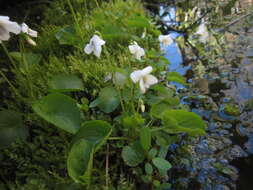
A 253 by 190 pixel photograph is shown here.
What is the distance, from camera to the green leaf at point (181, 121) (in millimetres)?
811

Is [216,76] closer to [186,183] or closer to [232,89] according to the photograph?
[232,89]

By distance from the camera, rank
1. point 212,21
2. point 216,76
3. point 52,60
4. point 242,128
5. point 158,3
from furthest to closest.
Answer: point 158,3, point 212,21, point 216,76, point 52,60, point 242,128

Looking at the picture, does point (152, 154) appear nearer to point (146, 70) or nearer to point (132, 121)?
point (132, 121)

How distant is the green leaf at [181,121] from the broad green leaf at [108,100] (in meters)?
0.22

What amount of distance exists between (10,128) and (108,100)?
1.31 feet

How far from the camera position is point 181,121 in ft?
2.79

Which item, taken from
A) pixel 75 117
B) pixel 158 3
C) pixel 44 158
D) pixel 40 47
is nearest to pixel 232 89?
pixel 75 117

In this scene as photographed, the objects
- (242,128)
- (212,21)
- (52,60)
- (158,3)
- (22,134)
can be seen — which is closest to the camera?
(22,134)

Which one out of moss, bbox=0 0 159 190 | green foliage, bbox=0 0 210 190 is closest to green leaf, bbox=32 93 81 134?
green foliage, bbox=0 0 210 190

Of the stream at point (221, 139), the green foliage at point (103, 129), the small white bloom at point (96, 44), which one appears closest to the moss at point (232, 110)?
the stream at point (221, 139)

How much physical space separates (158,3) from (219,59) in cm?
174

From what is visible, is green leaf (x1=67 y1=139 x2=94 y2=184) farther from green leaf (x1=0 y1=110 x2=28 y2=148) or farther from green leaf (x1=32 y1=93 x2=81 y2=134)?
green leaf (x1=0 y1=110 x2=28 y2=148)

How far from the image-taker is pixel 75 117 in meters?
0.84

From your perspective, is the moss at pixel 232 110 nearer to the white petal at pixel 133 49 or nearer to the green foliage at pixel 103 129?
the green foliage at pixel 103 129
